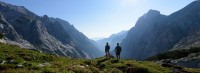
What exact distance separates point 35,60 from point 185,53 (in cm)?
10671

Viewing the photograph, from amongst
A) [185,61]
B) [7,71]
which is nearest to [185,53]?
[185,61]

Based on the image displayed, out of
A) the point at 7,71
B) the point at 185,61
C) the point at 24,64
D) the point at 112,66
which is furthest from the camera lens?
the point at 185,61

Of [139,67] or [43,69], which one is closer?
[43,69]

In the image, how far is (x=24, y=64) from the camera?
3500 cm

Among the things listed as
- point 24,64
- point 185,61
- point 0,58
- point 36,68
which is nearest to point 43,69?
point 36,68

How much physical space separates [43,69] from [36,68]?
1.41 meters

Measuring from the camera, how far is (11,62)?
35.9 metres

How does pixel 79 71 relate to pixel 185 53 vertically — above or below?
below

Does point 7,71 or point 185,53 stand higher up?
point 185,53

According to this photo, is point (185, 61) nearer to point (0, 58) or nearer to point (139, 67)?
point (139, 67)

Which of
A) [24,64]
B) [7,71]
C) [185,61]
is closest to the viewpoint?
[7,71]

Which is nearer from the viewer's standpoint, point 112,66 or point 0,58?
point 0,58

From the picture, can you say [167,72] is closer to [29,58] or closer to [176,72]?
[176,72]

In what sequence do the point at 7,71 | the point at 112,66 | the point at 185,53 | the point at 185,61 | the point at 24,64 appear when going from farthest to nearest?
the point at 185,53
the point at 185,61
the point at 112,66
the point at 24,64
the point at 7,71
